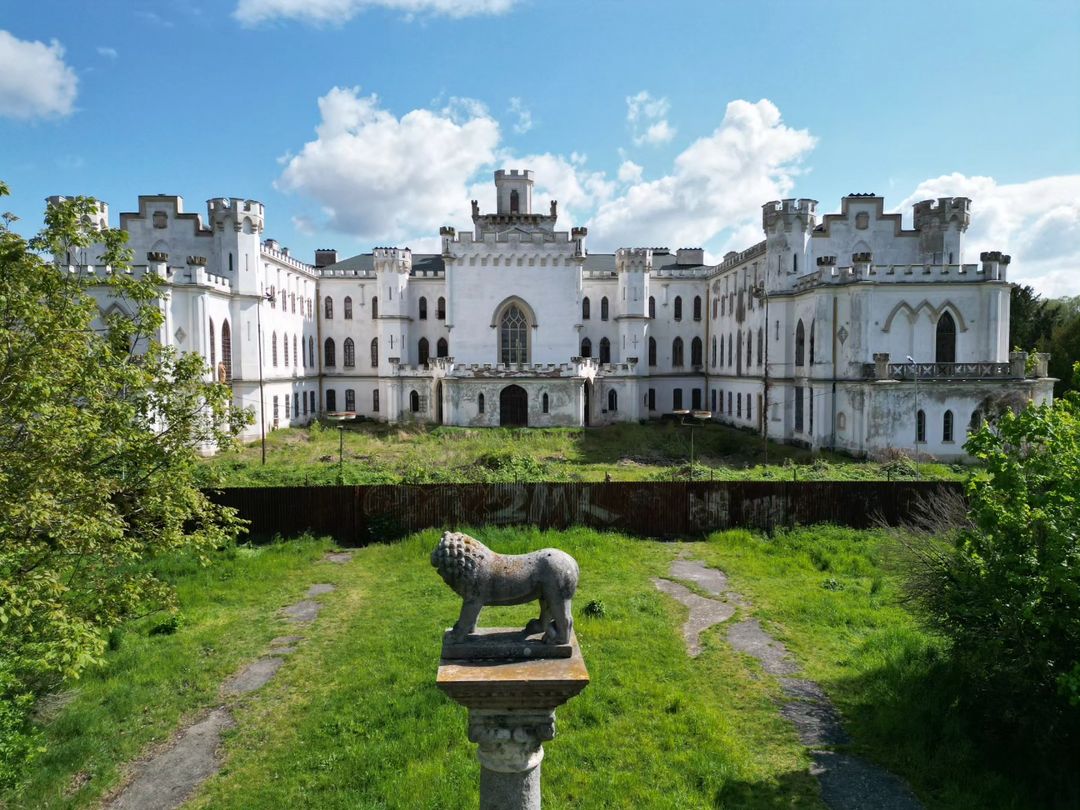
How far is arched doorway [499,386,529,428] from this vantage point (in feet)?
135

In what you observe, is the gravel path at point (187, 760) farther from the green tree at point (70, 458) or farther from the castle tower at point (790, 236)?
the castle tower at point (790, 236)

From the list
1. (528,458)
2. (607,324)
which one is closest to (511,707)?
(528,458)

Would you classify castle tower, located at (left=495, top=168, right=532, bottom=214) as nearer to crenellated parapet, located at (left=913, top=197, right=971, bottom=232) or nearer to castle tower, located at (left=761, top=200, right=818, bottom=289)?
castle tower, located at (left=761, top=200, right=818, bottom=289)

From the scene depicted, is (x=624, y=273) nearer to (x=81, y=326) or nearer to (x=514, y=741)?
(x=81, y=326)

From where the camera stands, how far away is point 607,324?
5009cm

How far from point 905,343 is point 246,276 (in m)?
33.1

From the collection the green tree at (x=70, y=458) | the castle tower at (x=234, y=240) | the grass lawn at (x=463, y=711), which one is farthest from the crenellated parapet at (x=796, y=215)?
the green tree at (x=70, y=458)

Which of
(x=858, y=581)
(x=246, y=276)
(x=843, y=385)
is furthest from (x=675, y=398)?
(x=858, y=581)

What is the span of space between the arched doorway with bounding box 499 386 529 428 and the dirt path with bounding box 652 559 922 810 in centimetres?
2513

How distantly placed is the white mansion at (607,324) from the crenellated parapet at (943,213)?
7cm

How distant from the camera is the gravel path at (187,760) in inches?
340

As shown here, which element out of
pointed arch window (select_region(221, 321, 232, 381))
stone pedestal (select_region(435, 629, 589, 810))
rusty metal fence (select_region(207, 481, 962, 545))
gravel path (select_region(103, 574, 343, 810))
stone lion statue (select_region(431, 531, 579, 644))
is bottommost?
gravel path (select_region(103, 574, 343, 810))

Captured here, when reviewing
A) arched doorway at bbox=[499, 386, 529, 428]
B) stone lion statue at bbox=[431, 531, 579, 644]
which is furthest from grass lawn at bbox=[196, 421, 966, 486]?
stone lion statue at bbox=[431, 531, 579, 644]

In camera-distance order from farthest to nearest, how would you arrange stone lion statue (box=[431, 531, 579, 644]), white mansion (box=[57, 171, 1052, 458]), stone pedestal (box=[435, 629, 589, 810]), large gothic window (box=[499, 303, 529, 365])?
large gothic window (box=[499, 303, 529, 365]) < white mansion (box=[57, 171, 1052, 458]) < stone lion statue (box=[431, 531, 579, 644]) < stone pedestal (box=[435, 629, 589, 810])
